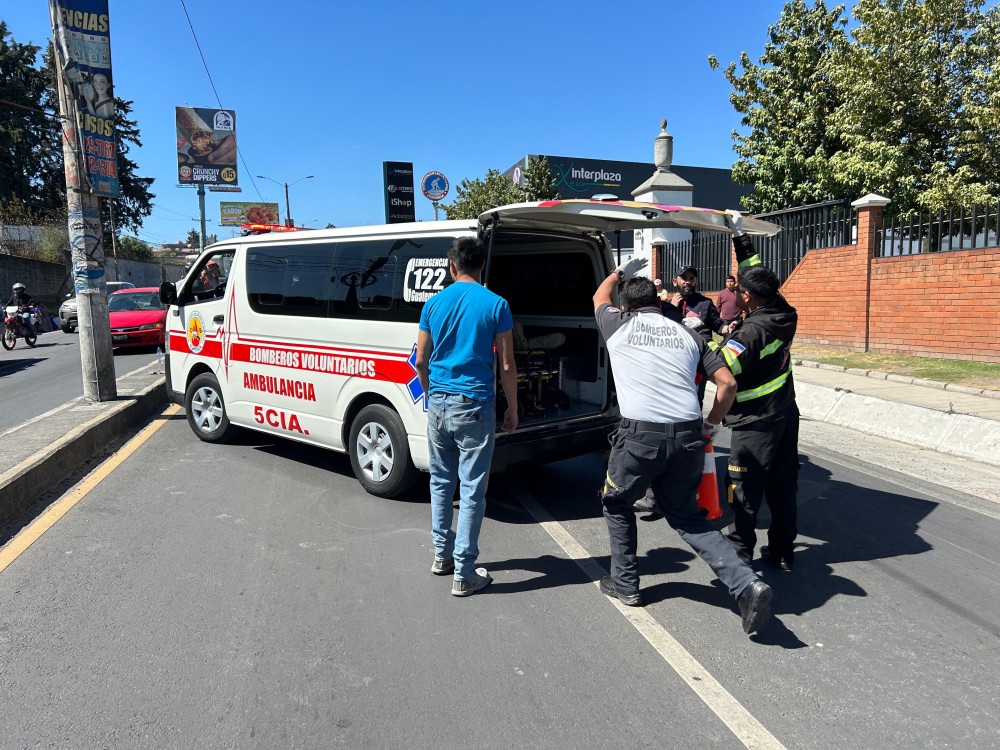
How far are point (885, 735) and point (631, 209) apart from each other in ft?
10.2

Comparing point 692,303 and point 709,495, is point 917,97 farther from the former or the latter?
point 709,495

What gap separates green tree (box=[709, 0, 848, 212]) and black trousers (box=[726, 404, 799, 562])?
14.0 meters

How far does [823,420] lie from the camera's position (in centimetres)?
905

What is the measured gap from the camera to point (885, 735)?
103 inches

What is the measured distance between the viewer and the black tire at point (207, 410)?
719cm

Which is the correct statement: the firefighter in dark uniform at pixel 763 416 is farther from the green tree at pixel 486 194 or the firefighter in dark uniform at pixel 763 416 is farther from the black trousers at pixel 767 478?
the green tree at pixel 486 194

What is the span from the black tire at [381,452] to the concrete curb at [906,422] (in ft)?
18.5

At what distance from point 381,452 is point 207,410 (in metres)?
2.96

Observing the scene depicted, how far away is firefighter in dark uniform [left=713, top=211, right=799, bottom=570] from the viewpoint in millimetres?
3912

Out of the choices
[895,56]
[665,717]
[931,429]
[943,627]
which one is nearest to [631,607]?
[665,717]

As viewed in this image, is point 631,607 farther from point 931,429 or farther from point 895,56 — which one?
point 895,56

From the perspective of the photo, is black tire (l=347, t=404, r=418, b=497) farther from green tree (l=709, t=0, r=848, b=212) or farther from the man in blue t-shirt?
green tree (l=709, t=0, r=848, b=212)

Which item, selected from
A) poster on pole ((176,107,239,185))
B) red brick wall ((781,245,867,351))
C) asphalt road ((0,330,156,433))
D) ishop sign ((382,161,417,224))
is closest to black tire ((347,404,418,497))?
asphalt road ((0,330,156,433))

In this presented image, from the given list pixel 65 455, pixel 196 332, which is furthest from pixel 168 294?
pixel 65 455
